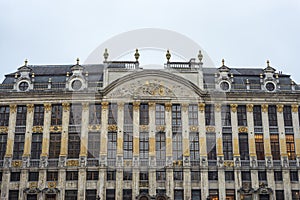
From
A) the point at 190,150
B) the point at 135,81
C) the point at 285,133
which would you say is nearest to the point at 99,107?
the point at 135,81

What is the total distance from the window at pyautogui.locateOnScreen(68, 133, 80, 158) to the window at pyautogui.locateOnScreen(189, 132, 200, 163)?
450 inches

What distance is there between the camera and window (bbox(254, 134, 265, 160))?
Result: 3967 cm

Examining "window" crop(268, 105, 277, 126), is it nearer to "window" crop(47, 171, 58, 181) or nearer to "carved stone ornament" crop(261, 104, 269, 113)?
"carved stone ornament" crop(261, 104, 269, 113)

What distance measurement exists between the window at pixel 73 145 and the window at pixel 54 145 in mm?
1112

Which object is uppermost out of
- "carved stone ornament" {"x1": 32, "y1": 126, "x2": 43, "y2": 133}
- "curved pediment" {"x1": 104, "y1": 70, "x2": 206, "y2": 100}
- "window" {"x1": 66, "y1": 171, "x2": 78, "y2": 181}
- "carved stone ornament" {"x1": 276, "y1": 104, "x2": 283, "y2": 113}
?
"curved pediment" {"x1": 104, "y1": 70, "x2": 206, "y2": 100}

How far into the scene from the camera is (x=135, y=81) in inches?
1615

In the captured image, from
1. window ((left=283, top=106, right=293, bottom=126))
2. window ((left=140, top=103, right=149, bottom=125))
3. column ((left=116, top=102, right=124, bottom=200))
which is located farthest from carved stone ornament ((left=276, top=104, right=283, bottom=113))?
column ((left=116, top=102, right=124, bottom=200))

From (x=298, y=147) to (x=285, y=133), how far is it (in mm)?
1867

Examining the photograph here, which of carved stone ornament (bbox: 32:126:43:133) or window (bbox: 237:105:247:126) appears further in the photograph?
window (bbox: 237:105:247:126)

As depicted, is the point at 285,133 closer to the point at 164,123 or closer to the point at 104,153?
the point at 164,123

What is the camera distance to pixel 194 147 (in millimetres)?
39562

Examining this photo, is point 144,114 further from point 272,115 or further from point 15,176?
point 15,176

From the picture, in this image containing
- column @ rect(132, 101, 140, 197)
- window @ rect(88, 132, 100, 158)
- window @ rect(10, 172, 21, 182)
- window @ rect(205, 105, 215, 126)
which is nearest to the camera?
column @ rect(132, 101, 140, 197)

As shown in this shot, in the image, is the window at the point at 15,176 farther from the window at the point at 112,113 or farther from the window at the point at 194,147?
the window at the point at 194,147
